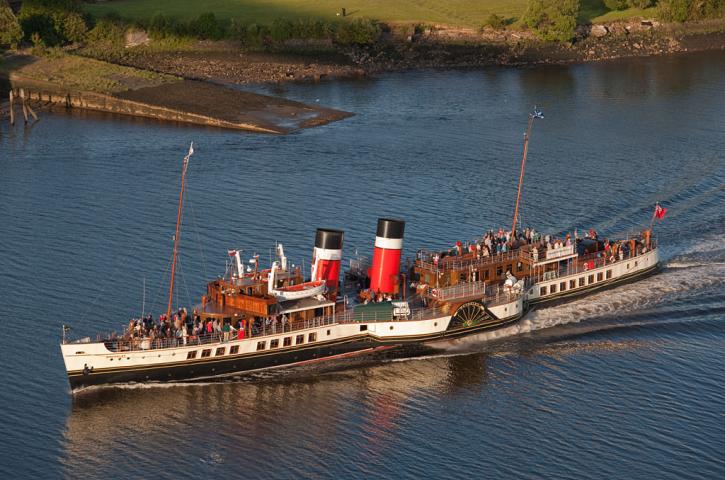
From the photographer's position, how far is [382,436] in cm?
5166

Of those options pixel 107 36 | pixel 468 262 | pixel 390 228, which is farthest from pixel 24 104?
pixel 468 262

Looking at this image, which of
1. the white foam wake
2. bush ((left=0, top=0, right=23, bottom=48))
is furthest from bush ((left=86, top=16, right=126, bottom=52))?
the white foam wake

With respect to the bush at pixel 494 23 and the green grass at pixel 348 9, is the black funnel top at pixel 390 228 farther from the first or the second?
the bush at pixel 494 23

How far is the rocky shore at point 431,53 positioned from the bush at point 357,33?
1.12 meters

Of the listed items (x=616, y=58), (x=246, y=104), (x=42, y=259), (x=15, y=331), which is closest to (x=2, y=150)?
(x=246, y=104)

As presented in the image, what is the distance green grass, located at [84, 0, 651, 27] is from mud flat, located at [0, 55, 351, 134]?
839 inches

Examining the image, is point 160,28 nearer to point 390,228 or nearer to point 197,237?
point 197,237

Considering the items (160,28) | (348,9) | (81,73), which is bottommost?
(81,73)

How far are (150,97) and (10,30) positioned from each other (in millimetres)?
23584

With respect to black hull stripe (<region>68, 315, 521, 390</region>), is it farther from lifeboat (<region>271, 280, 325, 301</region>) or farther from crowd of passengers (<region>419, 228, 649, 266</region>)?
crowd of passengers (<region>419, 228, 649, 266</region>)

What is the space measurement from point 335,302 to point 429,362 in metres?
5.42

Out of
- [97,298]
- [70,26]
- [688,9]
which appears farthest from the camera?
[688,9]

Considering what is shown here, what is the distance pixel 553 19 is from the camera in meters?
145

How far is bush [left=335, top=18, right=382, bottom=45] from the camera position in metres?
142
